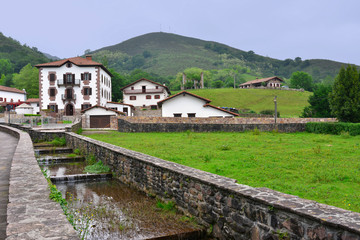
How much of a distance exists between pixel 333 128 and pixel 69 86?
43.6m

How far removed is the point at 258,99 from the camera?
3100 inches

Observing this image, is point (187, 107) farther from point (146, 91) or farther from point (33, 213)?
point (33, 213)

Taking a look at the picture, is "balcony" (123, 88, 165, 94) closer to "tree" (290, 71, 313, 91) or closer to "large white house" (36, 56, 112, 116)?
"large white house" (36, 56, 112, 116)

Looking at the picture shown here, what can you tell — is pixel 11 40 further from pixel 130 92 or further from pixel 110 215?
pixel 110 215

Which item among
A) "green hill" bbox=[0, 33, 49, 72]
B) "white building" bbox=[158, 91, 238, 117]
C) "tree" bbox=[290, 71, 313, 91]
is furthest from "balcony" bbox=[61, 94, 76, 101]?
"tree" bbox=[290, 71, 313, 91]

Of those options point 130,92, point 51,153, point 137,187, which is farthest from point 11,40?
point 137,187

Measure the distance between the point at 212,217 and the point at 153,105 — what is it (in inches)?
2344

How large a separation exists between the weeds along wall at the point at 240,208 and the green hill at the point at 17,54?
426 feet

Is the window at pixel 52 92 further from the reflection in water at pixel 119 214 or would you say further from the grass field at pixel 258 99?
the reflection in water at pixel 119 214

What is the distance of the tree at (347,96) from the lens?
31.8m

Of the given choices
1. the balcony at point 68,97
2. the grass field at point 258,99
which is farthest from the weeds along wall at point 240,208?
the grass field at point 258,99

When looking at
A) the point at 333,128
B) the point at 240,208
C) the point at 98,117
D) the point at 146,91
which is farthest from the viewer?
the point at 146,91

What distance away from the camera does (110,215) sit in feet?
24.7

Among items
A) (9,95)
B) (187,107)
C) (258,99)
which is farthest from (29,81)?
(187,107)
